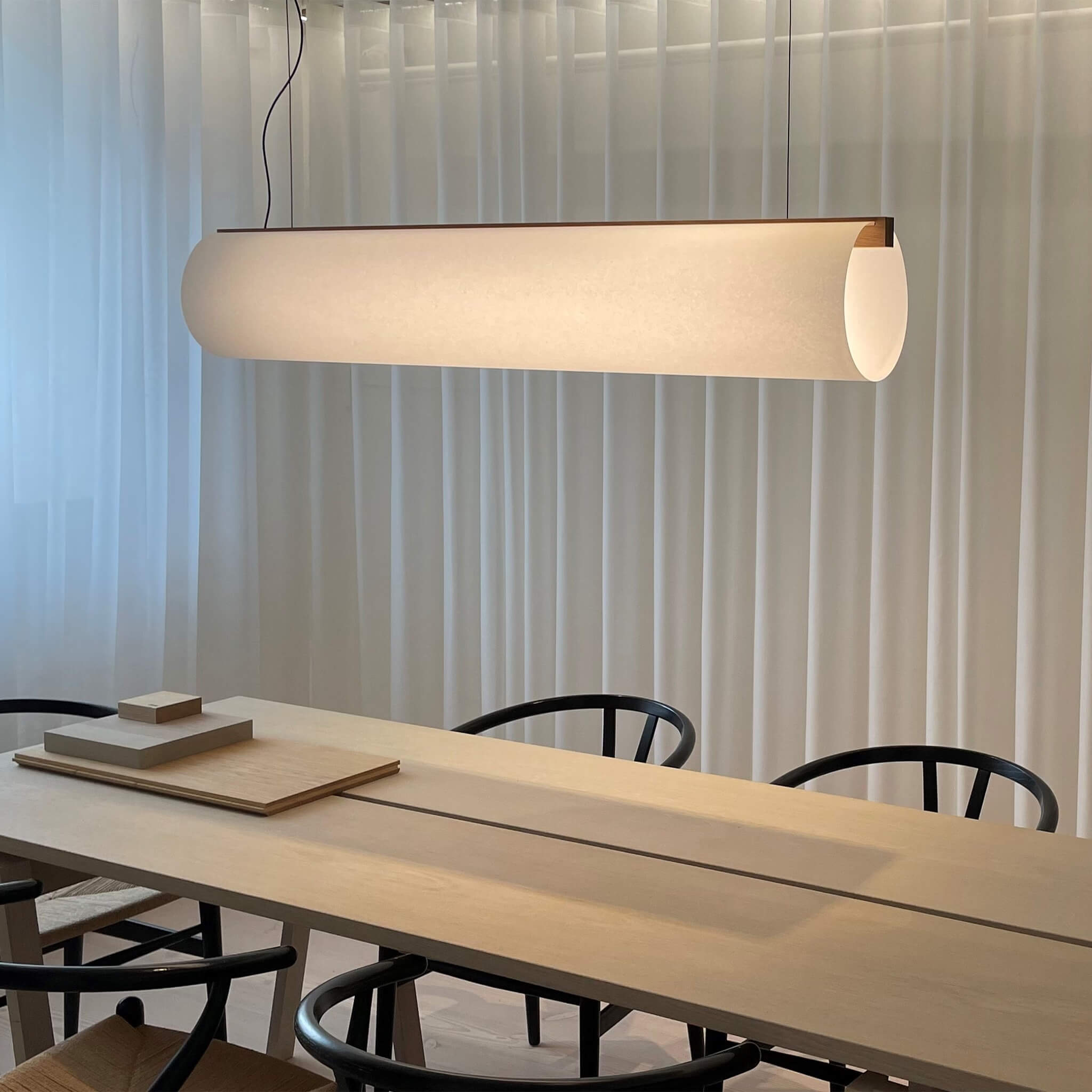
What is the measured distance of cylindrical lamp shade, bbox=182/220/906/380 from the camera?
184 cm

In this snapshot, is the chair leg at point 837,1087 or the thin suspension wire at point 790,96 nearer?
the chair leg at point 837,1087

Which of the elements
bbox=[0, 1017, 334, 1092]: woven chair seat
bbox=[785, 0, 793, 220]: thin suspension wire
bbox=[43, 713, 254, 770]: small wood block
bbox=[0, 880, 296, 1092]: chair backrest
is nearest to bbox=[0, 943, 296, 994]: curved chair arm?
bbox=[0, 880, 296, 1092]: chair backrest

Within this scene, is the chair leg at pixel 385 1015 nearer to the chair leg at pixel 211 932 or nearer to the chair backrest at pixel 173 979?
the chair backrest at pixel 173 979

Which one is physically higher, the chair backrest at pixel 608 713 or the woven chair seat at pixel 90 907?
the chair backrest at pixel 608 713

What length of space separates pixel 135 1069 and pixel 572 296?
4.24ft

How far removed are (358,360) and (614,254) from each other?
537mm

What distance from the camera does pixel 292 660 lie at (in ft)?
14.3

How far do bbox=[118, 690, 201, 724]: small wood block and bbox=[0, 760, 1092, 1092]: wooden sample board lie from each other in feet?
1.17

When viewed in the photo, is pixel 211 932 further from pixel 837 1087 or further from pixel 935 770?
pixel 935 770

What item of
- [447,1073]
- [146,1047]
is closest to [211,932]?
[146,1047]

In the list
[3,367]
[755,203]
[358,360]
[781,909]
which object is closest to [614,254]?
[358,360]

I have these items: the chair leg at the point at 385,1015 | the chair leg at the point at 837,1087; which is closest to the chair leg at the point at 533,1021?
the chair leg at the point at 837,1087

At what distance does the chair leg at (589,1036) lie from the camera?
7.40 feet

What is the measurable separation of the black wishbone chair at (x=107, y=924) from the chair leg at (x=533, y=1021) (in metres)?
0.66
